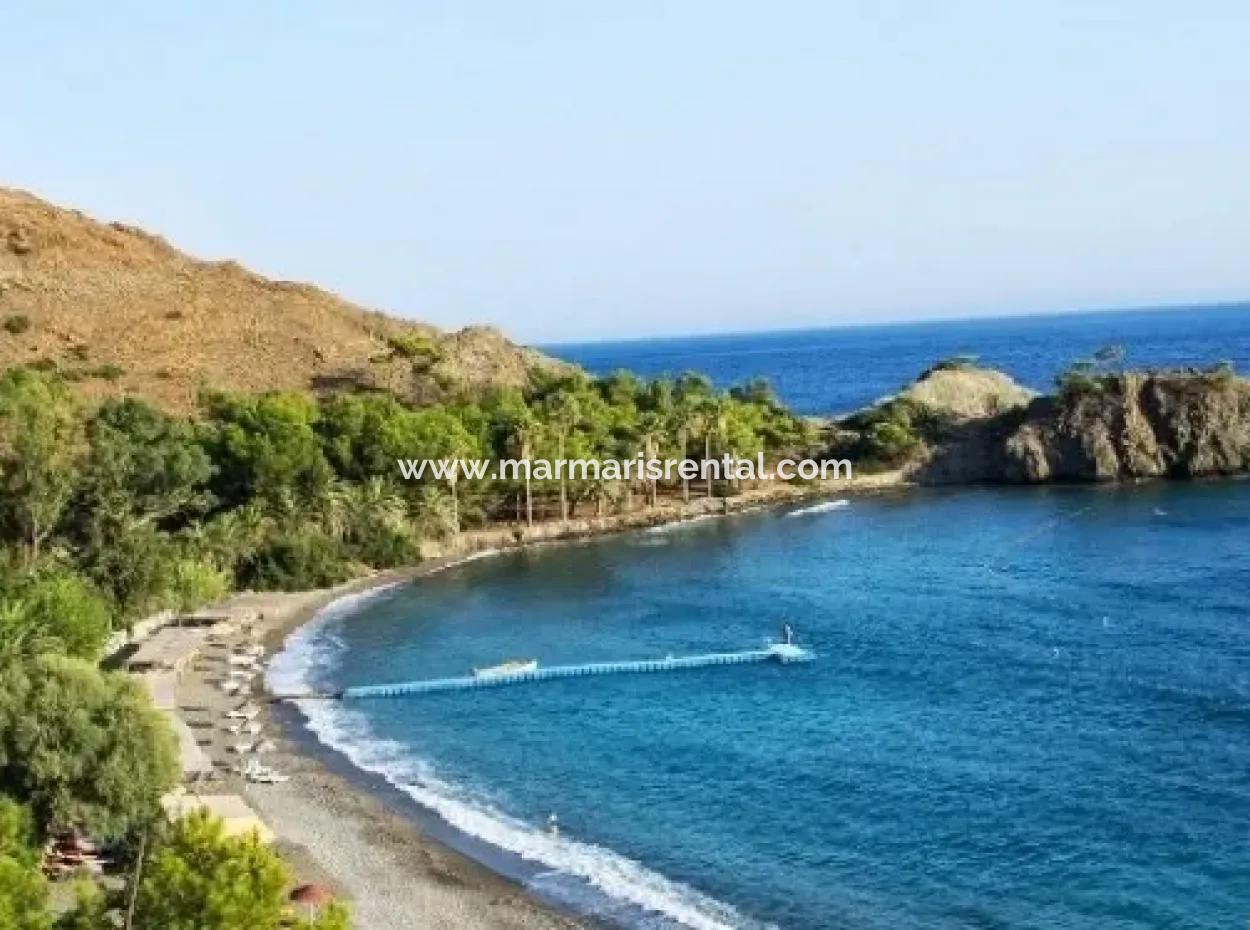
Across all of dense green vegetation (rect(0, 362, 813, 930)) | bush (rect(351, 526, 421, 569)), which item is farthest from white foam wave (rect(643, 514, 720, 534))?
bush (rect(351, 526, 421, 569))

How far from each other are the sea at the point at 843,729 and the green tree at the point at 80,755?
378 inches

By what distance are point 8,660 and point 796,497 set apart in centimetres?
8088

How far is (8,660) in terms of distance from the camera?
38.8 m

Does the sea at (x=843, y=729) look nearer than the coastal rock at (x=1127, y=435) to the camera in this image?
Yes

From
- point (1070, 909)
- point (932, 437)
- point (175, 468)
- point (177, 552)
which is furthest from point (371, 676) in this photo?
point (932, 437)

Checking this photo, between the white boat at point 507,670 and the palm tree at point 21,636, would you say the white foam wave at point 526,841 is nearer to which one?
the white boat at point 507,670

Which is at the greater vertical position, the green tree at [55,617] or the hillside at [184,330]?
the hillside at [184,330]

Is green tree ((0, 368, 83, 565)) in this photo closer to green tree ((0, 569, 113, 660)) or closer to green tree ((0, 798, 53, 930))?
green tree ((0, 569, 113, 660))

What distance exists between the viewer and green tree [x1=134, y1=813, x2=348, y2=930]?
2517 centimetres

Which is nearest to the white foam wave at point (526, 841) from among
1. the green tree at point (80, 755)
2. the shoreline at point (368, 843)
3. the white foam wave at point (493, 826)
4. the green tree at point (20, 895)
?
the white foam wave at point (493, 826)

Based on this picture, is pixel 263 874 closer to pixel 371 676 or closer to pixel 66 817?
pixel 66 817

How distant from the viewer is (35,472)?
2672 inches

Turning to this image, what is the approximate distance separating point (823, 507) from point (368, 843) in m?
72.2

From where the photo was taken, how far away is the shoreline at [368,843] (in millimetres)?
35531
